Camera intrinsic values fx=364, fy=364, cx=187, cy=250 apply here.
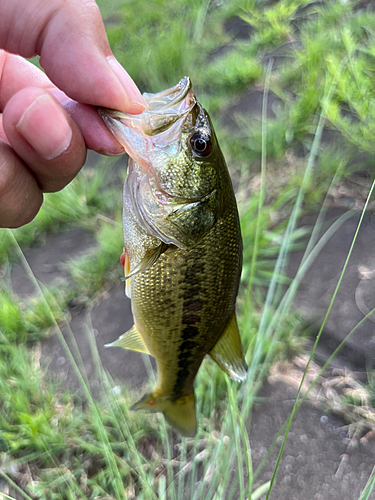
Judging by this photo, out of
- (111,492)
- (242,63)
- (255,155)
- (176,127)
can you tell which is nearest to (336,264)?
(255,155)

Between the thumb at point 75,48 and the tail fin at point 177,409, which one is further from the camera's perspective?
the tail fin at point 177,409

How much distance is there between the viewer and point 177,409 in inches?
50.5

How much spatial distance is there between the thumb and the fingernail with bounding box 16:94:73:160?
107mm

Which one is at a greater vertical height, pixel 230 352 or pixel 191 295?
pixel 191 295

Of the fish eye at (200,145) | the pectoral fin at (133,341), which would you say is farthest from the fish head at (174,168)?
the pectoral fin at (133,341)

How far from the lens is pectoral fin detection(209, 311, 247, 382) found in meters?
1.13

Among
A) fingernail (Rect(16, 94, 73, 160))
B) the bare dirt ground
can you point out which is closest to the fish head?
fingernail (Rect(16, 94, 73, 160))

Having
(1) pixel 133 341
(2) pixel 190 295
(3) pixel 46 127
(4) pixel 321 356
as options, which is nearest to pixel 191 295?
(2) pixel 190 295

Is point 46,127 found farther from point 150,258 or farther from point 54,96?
point 150,258

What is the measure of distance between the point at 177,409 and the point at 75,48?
1.17m

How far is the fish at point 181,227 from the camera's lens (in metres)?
1.03

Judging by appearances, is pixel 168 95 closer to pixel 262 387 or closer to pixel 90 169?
pixel 262 387

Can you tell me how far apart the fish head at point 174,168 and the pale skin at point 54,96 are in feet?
0.21

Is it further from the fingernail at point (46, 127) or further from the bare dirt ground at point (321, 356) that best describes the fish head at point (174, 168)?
the bare dirt ground at point (321, 356)
